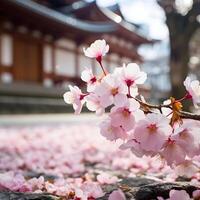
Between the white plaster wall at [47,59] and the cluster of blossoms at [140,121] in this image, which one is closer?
the cluster of blossoms at [140,121]

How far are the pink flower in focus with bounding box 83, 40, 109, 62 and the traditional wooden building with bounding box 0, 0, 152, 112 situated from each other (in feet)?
33.9

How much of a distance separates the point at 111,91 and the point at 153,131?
0.19 metres

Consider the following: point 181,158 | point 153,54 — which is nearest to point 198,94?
point 181,158

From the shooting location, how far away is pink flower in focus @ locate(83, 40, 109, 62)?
142 cm

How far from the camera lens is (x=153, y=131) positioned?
1.23m

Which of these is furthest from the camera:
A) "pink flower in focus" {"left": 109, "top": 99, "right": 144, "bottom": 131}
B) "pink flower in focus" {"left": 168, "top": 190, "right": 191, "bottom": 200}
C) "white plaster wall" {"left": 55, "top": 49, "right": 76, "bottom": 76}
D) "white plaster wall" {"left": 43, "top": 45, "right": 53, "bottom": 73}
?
"white plaster wall" {"left": 55, "top": 49, "right": 76, "bottom": 76}

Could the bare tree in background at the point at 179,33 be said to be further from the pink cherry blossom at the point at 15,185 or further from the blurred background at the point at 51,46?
the pink cherry blossom at the point at 15,185

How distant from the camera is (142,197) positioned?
1.37 m

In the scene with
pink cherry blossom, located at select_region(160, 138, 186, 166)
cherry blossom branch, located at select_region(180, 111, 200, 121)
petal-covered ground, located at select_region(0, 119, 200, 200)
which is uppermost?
cherry blossom branch, located at select_region(180, 111, 200, 121)

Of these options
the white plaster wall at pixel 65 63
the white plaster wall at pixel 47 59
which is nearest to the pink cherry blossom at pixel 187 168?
the white plaster wall at pixel 47 59

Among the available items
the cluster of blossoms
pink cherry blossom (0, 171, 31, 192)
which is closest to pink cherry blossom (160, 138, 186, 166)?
the cluster of blossoms

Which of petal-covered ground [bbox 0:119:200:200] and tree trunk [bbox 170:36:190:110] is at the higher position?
tree trunk [bbox 170:36:190:110]

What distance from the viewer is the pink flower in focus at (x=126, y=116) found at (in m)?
1.28

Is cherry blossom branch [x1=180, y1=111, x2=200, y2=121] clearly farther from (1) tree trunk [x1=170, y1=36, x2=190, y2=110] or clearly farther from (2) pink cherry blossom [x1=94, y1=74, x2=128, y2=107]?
(1) tree trunk [x1=170, y1=36, x2=190, y2=110]
